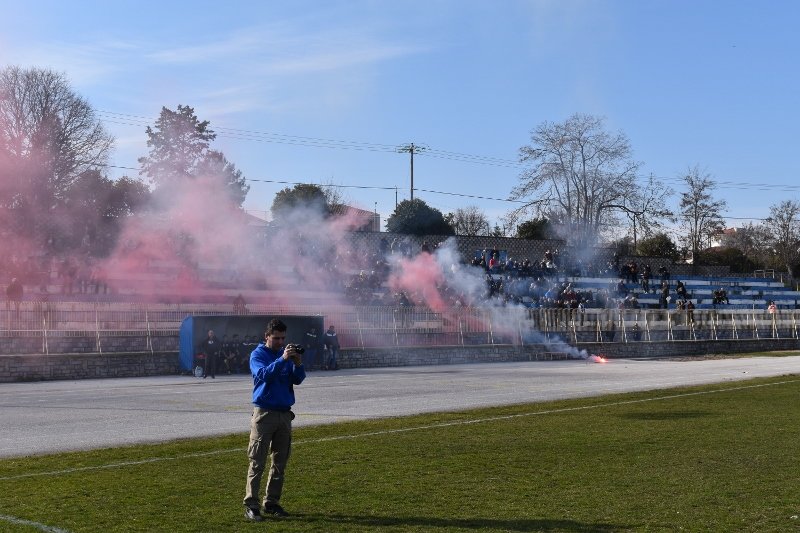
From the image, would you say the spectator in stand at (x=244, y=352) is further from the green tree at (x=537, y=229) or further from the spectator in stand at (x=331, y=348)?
the green tree at (x=537, y=229)

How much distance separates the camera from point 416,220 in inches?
2319

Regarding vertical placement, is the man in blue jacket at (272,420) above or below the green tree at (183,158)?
below

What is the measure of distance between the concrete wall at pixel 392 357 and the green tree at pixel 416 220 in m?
17.7

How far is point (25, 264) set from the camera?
131ft

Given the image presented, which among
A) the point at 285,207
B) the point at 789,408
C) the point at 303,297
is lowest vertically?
the point at 789,408

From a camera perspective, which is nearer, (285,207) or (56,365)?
(56,365)

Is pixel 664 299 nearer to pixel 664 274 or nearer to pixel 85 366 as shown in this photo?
pixel 664 274

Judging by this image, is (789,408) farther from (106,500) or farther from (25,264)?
(25,264)

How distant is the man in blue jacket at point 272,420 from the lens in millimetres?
8641

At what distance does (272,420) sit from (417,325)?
93.7 feet

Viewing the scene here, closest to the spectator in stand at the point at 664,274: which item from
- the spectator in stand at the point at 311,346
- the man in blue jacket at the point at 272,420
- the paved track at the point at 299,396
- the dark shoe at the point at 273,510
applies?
the paved track at the point at 299,396

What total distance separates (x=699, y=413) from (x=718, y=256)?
67.8 m

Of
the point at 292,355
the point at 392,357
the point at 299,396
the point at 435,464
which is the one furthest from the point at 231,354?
the point at 292,355

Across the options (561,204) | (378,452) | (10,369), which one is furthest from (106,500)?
(561,204)
